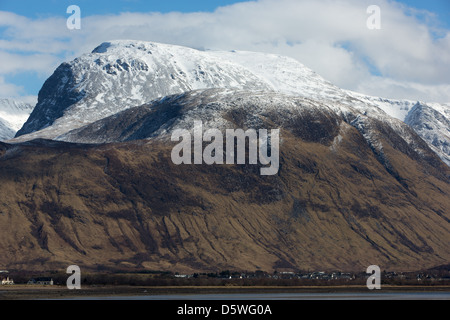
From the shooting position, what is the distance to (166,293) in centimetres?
19950

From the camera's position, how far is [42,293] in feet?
614
